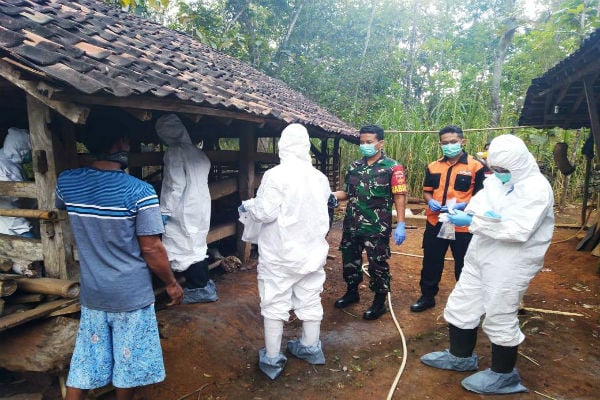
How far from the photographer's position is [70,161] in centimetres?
265

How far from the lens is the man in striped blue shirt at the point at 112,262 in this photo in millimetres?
2049

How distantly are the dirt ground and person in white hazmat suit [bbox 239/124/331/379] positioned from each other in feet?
1.08

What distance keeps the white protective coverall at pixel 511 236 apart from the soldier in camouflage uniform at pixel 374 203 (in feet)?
3.64

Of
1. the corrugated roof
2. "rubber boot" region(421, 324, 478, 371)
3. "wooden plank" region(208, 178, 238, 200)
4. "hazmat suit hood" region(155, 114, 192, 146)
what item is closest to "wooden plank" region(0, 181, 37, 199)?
"hazmat suit hood" region(155, 114, 192, 146)

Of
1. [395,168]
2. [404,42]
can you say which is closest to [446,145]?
[395,168]

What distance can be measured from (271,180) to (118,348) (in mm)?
1492

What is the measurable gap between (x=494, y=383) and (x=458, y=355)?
36 cm

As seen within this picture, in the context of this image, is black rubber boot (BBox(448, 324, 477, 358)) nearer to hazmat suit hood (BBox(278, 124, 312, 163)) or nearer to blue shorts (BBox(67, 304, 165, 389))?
hazmat suit hood (BBox(278, 124, 312, 163))

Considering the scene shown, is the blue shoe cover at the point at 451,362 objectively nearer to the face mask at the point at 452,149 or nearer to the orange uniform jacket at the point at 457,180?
the orange uniform jacket at the point at 457,180

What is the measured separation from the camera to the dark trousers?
390cm

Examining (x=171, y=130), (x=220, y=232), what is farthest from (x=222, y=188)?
(x=171, y=130)

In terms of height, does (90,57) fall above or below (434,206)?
above

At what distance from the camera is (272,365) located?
3.05 metres

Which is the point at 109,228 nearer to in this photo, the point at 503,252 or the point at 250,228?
the point at 250,228
